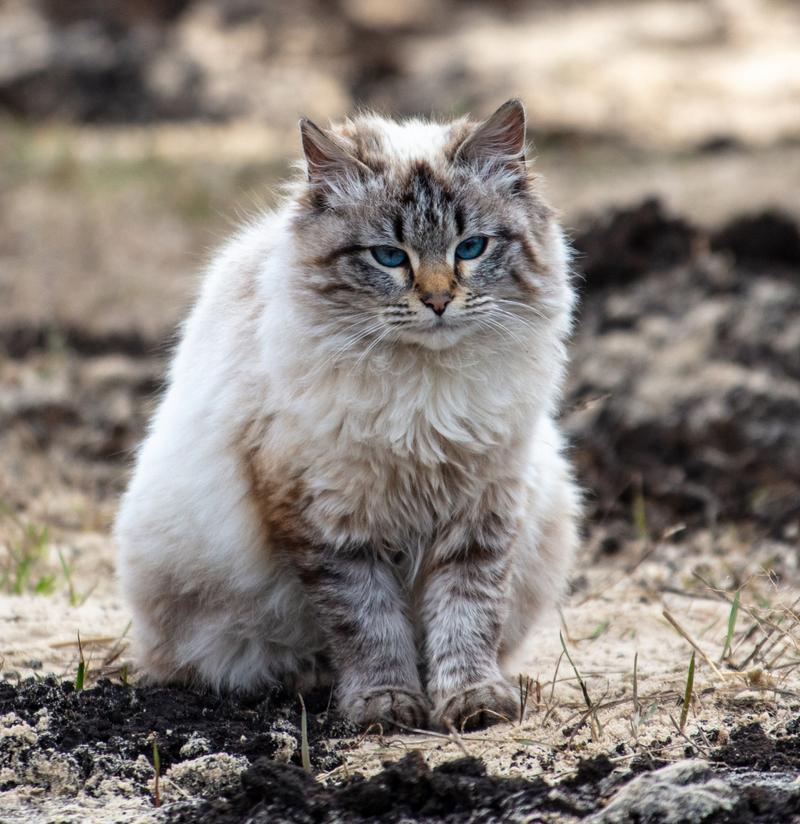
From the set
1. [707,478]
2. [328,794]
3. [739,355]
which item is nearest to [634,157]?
[739,355]

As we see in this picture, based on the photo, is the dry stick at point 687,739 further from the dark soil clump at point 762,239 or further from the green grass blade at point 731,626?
the dark soil clump at point 762,239

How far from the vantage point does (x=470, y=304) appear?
347 centimetres

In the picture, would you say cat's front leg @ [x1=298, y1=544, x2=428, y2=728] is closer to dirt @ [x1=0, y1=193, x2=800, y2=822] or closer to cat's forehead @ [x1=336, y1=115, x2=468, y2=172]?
dirt @ [x1=0, y1=193, x2=800, y2=822]

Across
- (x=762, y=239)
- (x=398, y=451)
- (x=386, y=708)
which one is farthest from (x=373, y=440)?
(x=762, y=239)

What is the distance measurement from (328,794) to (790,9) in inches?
436

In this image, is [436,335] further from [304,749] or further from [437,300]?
[304,749]

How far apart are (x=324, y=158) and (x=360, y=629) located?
4.67 ft

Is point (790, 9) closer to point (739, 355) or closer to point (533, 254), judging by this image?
point (739, 355)

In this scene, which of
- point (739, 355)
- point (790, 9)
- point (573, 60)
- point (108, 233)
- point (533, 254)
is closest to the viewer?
point (533, 254)

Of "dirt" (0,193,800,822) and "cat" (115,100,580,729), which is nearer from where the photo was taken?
"dirt" (0,193,800,822)

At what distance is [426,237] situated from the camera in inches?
136

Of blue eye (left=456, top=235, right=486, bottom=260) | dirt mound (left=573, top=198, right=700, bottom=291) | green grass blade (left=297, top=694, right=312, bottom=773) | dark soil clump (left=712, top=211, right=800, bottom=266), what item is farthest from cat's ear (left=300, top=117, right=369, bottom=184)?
dark soil clump (left=712, top=211, right=800, bottom=266)

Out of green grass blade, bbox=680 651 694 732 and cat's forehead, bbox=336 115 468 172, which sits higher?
cat's forehead, bbox=336 115 468 172

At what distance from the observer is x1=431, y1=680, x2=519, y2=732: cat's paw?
3439 millimetres
